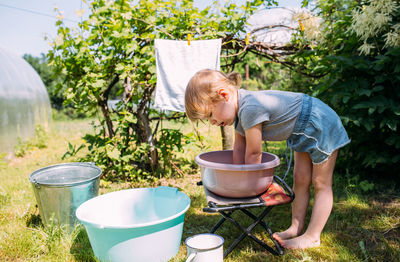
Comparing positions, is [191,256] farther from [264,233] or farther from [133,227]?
[264,233]

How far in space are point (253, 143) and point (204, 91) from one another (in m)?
0.39

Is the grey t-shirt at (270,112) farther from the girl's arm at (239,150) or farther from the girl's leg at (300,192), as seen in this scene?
the girl's leg at (300,192)

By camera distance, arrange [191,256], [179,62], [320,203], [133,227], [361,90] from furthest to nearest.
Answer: [179,62], [361,90], [320,203], [133,227], [191,256]

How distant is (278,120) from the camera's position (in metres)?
1.66

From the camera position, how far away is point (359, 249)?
173cm

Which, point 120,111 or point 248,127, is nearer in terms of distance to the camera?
point 248,127

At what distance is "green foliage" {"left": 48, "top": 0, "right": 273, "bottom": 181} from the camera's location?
2854 millimetres

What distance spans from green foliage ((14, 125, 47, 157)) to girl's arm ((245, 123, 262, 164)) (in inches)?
194

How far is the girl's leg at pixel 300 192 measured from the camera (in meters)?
1.88

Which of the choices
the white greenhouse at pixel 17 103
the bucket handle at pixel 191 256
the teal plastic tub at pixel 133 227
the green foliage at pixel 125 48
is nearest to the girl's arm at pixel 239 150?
the teal plastic tub at pixel 133 227

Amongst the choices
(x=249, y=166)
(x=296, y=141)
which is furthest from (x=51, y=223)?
(x=296, y=141)

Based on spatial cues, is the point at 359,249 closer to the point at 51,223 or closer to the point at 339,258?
the point at 339,258

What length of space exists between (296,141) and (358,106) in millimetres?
946

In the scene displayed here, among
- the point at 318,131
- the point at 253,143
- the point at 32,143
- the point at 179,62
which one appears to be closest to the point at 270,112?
the point at 253,143
